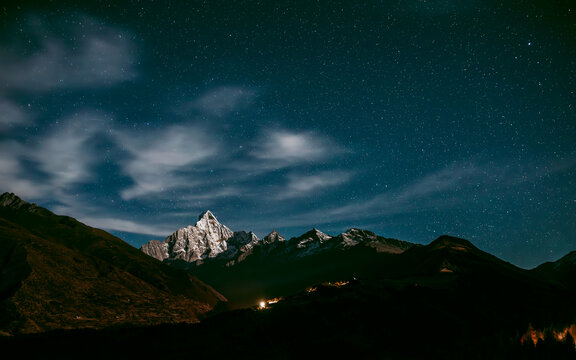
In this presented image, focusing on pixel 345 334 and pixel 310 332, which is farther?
pixel 310 332

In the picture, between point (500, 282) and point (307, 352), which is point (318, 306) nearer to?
point (307, 352)

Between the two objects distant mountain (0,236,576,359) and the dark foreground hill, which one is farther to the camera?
the dark foreground hill

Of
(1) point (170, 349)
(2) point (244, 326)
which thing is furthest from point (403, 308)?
(1) point (170, 349)

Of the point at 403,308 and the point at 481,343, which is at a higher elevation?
the point at 481,343

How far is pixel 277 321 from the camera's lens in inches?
1523

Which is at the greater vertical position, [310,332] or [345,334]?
[345,334]

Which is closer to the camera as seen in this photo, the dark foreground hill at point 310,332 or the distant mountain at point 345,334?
the distant mountain at point 345,334

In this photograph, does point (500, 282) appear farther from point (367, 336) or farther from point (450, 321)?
point (367, 336)

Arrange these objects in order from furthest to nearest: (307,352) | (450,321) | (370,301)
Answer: (370,301), (450,321), (307,352)

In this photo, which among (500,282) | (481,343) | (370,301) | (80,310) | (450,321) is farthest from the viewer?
(80,310)

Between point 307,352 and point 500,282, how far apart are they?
4932 inches

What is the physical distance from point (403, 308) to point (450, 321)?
22.3 feet

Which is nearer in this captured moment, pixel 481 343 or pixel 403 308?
pixel 481 343

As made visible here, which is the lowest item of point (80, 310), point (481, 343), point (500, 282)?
point (80, 310)
